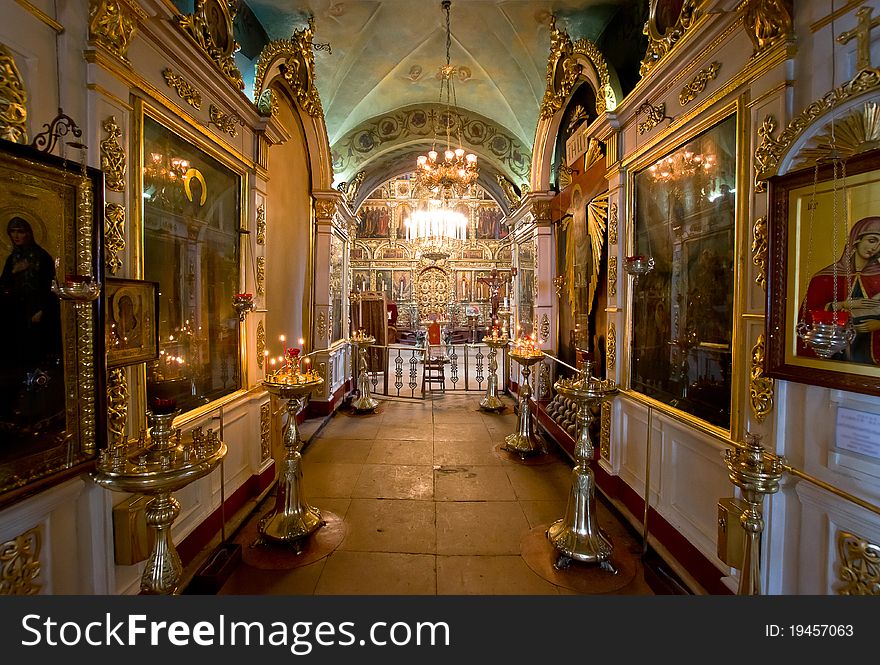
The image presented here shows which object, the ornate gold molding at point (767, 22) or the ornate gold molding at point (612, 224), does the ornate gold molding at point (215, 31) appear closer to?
the ornate gold molding at point (767, 22)

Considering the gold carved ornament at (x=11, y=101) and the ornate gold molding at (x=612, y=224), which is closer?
the gold carved ornament at (x=11, y=101)

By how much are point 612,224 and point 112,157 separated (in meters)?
4.30

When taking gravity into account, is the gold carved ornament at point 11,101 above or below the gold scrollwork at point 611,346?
above

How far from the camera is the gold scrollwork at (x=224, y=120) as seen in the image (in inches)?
140

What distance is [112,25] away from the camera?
2289 mm

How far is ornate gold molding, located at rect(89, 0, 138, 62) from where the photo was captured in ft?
7.30

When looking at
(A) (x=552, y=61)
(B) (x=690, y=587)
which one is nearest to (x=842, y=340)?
(B) (x=690, y=587)

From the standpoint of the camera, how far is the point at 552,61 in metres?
5.62

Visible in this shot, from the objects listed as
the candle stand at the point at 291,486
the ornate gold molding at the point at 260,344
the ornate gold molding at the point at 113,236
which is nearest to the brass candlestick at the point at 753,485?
the candle stand at the point at 291,486

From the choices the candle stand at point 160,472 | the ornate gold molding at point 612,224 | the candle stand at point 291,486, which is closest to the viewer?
the candle stand at point 160,472

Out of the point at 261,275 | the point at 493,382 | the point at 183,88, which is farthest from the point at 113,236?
the point at 493,382

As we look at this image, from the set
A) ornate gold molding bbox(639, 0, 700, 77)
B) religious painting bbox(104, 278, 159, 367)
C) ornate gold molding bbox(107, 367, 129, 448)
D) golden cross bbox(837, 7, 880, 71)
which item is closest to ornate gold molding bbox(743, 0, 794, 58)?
golden cross bbox(837, 7, 880, 71)

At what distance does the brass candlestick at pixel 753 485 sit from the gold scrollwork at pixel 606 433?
2.26 metres

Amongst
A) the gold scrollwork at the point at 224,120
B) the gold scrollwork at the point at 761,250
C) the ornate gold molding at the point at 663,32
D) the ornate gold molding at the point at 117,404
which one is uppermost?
the ornate gold molding at the point at 663,32
